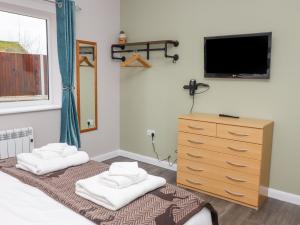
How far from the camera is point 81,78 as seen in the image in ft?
12.1

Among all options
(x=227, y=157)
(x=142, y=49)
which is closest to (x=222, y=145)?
(x=227, y=157)

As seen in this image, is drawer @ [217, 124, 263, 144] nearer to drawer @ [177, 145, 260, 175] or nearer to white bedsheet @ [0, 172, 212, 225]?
drawer @ [177, 145, 260, 175]

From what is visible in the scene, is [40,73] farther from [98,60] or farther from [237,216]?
[237,216]

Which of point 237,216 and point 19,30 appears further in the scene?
point 19,30

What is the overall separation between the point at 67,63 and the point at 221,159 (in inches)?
82.0

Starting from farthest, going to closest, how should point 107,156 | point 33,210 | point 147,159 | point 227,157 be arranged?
point 107,156, point 147,159, point 227,157, point 33,210

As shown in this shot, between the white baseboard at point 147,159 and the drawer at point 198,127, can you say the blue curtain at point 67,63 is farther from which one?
the drawer at point 198,127

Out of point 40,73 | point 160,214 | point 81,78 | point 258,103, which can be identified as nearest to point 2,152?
point 40,73

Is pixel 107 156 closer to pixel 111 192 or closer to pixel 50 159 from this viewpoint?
pixel 50 159

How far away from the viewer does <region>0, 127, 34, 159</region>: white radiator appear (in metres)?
2.89

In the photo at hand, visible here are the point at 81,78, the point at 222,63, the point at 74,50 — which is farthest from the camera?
the point at 81,78

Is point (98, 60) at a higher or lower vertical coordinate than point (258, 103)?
higher

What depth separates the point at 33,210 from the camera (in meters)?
1.38

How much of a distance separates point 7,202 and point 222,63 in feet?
8.14
